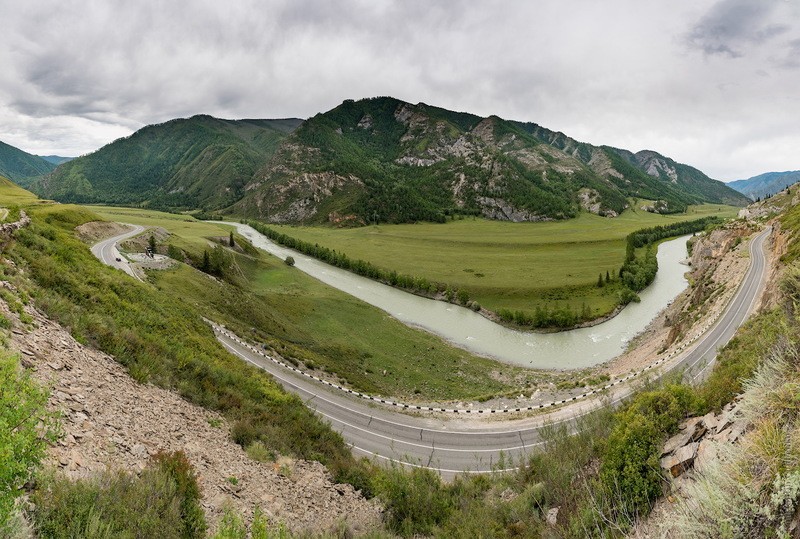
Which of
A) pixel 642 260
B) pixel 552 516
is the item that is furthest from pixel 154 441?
pixel 642 260

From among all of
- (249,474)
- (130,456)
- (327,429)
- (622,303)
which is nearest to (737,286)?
(622,303)

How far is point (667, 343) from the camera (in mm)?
41594

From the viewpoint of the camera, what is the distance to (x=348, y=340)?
46.6 metres

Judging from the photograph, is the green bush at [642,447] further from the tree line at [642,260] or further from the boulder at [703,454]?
the tree line at [642,260]

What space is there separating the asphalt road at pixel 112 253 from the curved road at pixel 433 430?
64.5 feet

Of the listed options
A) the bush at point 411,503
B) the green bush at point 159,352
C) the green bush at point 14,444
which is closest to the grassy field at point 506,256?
the green bush at point 159,352

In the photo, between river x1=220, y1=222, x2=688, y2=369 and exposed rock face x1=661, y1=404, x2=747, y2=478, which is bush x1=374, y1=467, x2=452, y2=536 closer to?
exposed rock face x1=661, y1=404, x2=747, y2=478

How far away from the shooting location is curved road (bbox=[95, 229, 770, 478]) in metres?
20.9

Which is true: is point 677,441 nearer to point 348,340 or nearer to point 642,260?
point 348,340

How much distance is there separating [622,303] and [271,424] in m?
71.2

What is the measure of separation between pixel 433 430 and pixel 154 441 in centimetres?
1745

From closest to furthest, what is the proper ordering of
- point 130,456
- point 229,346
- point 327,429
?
1. point 130,456
2. point 327,429
3. point 229,346

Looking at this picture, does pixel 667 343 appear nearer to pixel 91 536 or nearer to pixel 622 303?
pixel 622 303

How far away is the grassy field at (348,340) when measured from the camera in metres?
36.3
